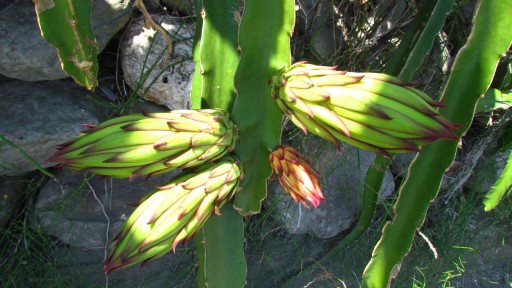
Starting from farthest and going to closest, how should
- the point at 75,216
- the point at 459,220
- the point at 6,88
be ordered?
1. the point at 459,220
2. the point at 75,216
3. the point at 6,88

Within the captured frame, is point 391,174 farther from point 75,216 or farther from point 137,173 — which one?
point 137,173

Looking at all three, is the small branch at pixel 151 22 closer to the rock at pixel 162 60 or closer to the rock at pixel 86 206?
the rock at pixel 162 60

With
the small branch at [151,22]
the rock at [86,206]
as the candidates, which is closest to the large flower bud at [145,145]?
the small branch at [151,22]

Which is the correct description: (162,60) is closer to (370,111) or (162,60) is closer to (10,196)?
(10,196)

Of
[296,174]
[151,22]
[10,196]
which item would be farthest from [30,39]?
[296,174]

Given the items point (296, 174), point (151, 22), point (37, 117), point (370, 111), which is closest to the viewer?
point (370, 111)

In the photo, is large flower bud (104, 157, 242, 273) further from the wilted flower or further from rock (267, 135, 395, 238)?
rock (267, 135, 395, 238)

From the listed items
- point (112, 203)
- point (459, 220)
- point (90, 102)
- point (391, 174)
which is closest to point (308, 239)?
point (391, 174)
